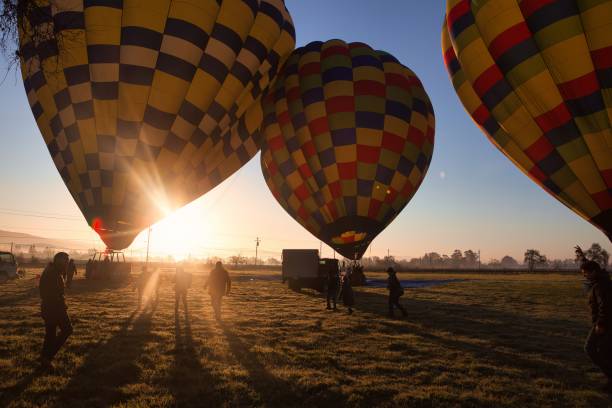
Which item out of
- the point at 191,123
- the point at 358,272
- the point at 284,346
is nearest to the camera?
the point at 284,346

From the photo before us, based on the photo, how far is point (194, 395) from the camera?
459cm

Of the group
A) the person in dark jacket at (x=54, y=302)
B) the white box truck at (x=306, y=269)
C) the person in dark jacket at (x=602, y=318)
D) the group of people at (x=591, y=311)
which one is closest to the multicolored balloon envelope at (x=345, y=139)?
the white box truck at (x=306, y=269)

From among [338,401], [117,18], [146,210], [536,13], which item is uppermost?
[536,13]

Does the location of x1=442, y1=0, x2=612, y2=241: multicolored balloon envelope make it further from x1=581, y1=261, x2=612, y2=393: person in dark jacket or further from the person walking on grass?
the person walking on grass

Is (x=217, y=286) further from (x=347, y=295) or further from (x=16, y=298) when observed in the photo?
(x=16, y=298)

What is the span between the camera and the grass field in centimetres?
461

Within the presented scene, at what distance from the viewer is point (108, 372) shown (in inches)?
210

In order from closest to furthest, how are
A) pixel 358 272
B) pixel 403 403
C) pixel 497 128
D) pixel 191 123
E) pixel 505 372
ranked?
pixel 403 403
pixel 505 372
pixel 191 123
pixel 497 128
pixel 358 272

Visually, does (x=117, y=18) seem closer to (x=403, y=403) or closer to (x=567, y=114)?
(x=403, y=403)

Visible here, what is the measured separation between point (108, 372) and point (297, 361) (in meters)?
2.68

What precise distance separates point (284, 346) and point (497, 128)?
9.26 m

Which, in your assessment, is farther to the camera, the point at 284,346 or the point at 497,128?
the point at 497,128

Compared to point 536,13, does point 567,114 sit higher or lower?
lower

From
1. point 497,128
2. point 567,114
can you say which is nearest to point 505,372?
point 567,114
